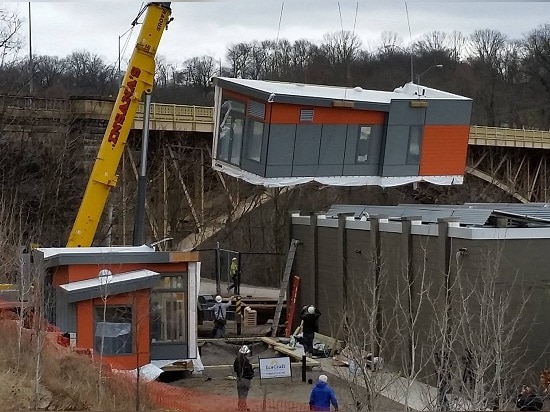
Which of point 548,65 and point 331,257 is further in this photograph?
point 548,65

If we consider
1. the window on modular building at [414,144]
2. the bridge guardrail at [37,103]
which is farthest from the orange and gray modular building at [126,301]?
the bridge guardrail at [37,103]

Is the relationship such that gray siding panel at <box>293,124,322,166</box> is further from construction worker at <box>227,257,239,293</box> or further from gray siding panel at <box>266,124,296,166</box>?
construction worker at <box>227,257,239,293</box>

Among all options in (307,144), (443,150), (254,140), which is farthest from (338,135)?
(443,150)

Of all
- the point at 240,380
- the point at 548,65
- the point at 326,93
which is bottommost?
the point at 240,380

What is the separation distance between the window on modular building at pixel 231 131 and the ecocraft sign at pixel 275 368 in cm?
508

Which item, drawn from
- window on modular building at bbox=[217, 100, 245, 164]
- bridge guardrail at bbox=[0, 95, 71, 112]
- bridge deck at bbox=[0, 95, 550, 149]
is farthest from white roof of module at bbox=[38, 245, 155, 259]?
bridge guardrail at bbox=[0, 95, 71, 112]

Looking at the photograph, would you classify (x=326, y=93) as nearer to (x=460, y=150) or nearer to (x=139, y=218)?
(x=460, y=150)

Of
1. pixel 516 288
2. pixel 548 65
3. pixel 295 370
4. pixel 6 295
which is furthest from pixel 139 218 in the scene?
pixel 548 65

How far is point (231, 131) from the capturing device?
20547 mm

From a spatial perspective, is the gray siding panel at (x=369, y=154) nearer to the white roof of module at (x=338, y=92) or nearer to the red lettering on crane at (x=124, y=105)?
the white roof of module at (x=338, y=92)

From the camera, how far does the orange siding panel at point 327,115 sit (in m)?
19.7

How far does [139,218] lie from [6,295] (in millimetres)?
4018

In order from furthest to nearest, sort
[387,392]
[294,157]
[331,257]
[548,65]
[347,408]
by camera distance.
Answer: [548,65]
[331,257]
[294,157]
[387,392]
[347,408]

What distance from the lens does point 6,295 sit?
21.0 meters
